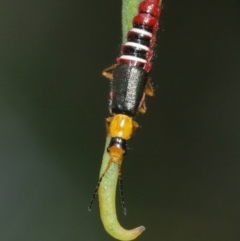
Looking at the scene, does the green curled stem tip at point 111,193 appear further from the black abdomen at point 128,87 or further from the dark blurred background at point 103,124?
the dark blurred background at point 103,124

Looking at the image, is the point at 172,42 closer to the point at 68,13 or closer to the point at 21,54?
the point at 68,13

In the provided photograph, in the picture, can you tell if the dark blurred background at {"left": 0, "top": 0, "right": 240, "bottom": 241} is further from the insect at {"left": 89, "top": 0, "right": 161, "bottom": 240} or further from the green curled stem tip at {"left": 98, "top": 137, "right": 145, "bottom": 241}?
the green curled stem tip at {"left": 98, "top": 137, "right": 145, "bottom": 241}

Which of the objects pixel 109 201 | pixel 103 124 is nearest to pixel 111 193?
pixel 109 201

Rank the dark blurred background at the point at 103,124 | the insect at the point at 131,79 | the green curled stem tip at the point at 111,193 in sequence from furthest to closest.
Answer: the dark blurred background at the point at 103,124 → the insect at the point at 131,79 → the green curled stem tip at the point at 111,193

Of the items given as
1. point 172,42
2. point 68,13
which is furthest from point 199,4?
point 68,13

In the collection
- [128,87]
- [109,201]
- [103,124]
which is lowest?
[109,201]

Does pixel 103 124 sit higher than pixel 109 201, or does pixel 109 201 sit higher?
pixel 103 124

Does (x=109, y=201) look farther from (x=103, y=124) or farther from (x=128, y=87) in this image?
(x=103, y=124)

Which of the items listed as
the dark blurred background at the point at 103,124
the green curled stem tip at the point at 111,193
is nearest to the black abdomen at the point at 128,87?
the green curled stem tip at the point at 111,193
